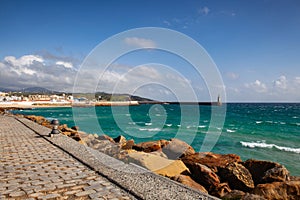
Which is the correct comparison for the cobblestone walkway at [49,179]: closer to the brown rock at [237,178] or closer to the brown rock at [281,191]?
the brown rock at [281,191]

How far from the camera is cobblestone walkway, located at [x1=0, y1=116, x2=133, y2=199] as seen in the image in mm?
4113

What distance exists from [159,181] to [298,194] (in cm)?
294

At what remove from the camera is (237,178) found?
7.00 metres

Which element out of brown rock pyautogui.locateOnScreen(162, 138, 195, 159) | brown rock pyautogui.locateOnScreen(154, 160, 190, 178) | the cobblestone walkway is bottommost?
brown rock pyautogui.locateOnScreen(162, 138, 195, 159)

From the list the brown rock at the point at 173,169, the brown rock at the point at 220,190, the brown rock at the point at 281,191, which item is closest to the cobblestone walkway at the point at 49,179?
the brown rock at the point at 173,169

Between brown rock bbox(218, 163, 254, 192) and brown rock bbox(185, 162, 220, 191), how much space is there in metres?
0.49

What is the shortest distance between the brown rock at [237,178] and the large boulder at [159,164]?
1209 mm

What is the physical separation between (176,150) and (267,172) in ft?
16.8

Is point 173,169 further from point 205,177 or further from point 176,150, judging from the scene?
point 176,150

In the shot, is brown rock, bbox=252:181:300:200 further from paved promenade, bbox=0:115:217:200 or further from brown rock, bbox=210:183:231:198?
paved promenade, bbox=0:115:217:200

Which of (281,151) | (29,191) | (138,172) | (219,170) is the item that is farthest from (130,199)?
(281,151)

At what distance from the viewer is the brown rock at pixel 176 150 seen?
1132 centimetres

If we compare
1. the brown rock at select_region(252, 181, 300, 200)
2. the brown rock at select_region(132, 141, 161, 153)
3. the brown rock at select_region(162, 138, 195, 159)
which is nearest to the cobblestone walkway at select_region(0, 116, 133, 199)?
the brown rock at select_region(252, 181, 300, 200)

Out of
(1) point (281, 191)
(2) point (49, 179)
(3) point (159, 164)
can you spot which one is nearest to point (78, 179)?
(2) point (49, 179)
